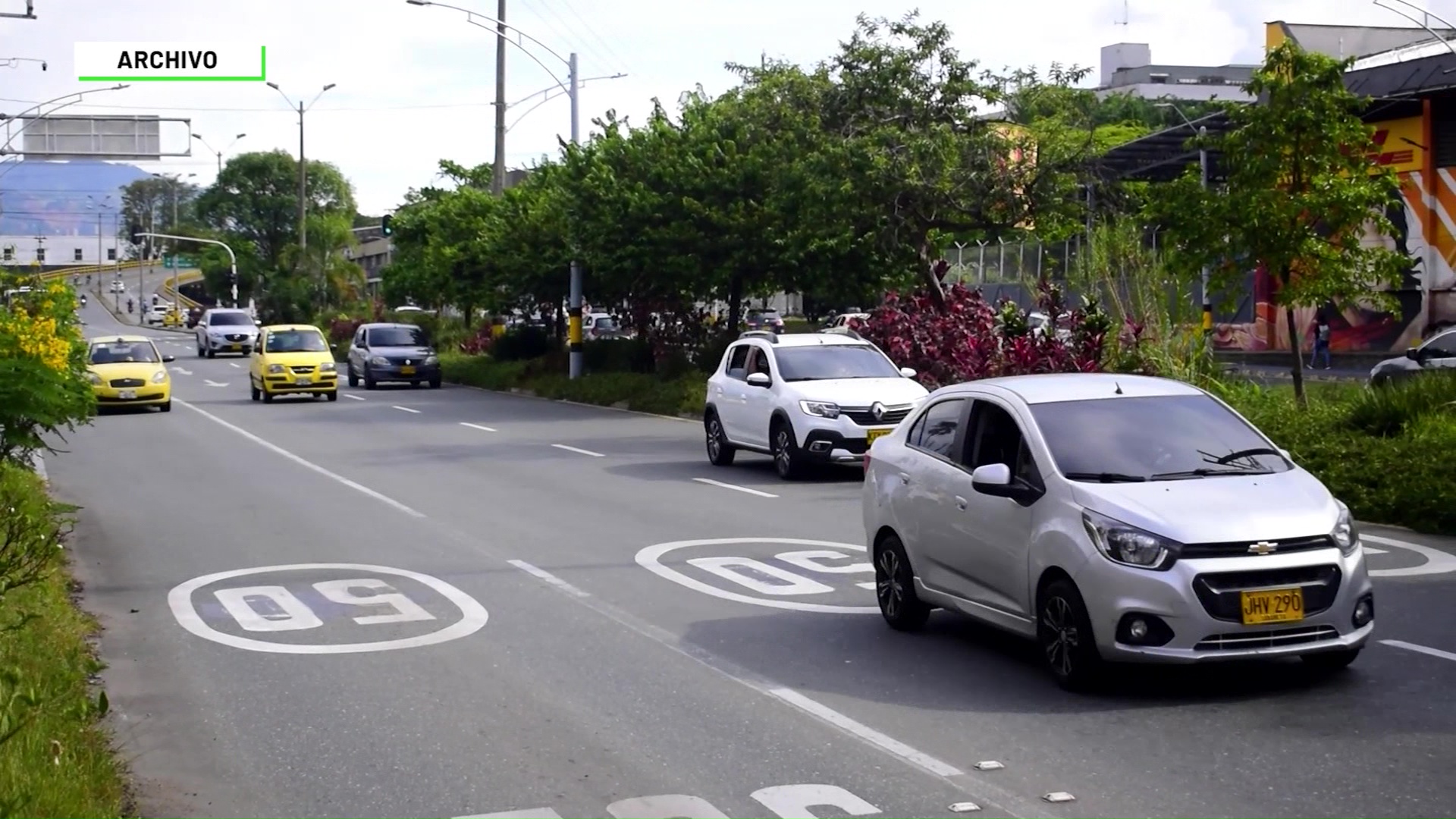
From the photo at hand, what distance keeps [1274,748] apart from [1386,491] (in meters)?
8.58

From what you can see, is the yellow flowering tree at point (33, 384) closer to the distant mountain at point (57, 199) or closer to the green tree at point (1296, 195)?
the green tree at point (1296, 195)

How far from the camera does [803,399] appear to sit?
19484 mm

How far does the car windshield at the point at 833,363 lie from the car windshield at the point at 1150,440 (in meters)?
10.8

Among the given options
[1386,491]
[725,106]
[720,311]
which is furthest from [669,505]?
[720,311]

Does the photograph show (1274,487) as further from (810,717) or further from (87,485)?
(87,485)

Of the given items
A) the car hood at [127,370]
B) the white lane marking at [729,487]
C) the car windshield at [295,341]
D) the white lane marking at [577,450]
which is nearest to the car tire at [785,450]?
the white lane marking at [729,487]

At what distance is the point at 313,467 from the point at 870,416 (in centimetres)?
748

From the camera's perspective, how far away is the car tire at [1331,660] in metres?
8.29

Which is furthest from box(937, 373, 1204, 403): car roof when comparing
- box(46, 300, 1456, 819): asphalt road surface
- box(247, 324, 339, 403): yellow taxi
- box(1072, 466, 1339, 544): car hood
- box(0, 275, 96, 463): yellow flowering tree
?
box(247, 324, 339, 403): yellow taxi

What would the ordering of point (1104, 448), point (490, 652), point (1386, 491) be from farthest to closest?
1. point (1386, 491)
2. point (490, 652)
3. point (1104, 448)

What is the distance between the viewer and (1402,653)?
9219 mm

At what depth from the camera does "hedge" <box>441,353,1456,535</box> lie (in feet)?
48.5

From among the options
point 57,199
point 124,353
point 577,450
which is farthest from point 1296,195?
point 57,199

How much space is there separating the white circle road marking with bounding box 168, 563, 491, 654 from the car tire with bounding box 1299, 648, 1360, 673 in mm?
4825
